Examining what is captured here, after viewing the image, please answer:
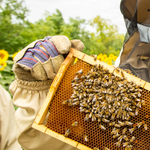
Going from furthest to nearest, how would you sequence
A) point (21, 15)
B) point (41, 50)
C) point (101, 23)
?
point (101, 23)
point (21, 15)
point (41, 50)

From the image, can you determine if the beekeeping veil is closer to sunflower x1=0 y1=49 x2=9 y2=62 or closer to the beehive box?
the beehive box

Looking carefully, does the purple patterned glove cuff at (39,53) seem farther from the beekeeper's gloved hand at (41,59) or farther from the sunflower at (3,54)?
the sunflower at (3,54)

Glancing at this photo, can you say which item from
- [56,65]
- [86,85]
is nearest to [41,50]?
[56,65]

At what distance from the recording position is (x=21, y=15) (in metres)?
4.19

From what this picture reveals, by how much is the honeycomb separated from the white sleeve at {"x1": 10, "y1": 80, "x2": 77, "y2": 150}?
18cm

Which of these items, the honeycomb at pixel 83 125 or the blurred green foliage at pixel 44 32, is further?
the blurred green foliage at pixel 44 32

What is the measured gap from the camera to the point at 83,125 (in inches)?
44.0

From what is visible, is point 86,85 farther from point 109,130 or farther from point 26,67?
point 26,67

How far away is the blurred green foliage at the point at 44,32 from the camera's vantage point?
3.62 metres

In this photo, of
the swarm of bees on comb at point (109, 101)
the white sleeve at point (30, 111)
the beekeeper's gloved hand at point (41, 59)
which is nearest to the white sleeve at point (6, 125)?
the white sleeve at point (30, 111)

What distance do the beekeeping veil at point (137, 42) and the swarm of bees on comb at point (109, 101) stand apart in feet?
1.13

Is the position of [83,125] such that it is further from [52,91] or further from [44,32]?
[44,32]

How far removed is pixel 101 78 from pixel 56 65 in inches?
15.2

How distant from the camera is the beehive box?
1.08m
